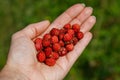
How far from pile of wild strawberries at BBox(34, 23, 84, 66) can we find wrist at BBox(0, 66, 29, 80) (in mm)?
292

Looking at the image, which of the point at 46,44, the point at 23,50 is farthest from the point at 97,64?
the point at 23,50

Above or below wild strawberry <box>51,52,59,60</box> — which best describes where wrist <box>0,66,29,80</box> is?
above

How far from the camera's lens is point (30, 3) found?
543 centimetres

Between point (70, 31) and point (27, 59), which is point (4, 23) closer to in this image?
point (70, 31)

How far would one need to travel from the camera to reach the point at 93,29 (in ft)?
16.1

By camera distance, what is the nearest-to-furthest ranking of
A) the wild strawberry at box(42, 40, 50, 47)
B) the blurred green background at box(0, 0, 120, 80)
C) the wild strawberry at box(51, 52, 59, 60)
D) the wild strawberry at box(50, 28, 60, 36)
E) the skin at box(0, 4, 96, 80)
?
the skin at box(0, 4, 96, 80) < the wild strawberry at box(51, 52, 59, 60) < the wild strawberry at box(42, 40, 50, 47) < the wild strawberry at box(50, 28, 60, 36) < the blurred green background at box(0, 0, 120, 80)

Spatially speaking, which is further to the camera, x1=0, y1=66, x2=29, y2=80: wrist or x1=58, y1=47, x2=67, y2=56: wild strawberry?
x1=58, y1=47, x2=67, y2=56: wild strawberry

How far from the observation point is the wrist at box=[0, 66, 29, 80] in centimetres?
325

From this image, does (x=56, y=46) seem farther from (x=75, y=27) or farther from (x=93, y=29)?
(x=93, y=29)

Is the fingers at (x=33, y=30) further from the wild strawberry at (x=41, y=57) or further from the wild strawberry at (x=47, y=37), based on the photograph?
the wild strawberry at (x=41, y=57)

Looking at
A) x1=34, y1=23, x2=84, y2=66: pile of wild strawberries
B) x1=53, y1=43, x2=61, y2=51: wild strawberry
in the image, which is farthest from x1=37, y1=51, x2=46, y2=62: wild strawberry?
x1=53, y1=43, x2=61, y2=51: wild strawberry

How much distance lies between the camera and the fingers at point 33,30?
3700 millimetres

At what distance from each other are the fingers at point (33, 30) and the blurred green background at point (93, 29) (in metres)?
0.95

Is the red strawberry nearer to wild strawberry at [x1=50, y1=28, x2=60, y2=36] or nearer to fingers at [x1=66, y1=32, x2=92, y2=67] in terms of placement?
wild strawberry at [x1=50, y1=28, x2=60, y2=36]
